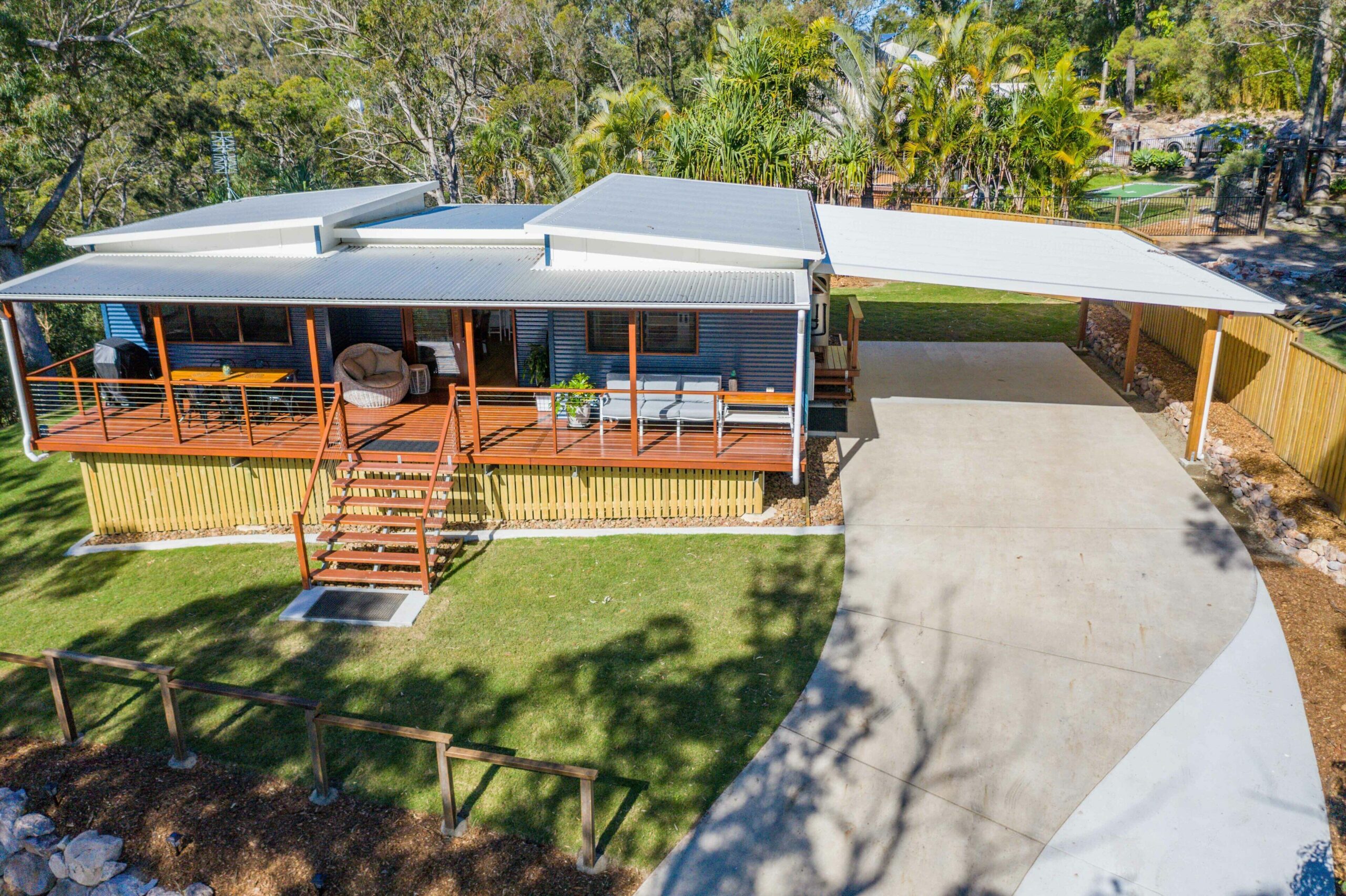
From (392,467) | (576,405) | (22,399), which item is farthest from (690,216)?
(22,399)

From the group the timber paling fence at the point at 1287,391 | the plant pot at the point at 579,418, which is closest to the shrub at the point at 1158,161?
the timber paling fence at the point at 1287,391

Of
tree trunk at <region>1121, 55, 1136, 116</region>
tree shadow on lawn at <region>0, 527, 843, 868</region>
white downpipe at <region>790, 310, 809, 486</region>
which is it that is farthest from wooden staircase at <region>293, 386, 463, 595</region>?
tree trunk at <region>1121, 55, 1136, 116</region>

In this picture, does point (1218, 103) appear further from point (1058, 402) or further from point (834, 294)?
point (1058, 402)

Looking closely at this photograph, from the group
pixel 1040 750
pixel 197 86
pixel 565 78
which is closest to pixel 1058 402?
pixel 1040 750

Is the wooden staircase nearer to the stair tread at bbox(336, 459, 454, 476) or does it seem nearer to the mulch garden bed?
the stair tread at bbox(336, 459, 454, 476)

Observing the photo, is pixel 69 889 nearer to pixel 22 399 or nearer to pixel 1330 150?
pixel 22 399

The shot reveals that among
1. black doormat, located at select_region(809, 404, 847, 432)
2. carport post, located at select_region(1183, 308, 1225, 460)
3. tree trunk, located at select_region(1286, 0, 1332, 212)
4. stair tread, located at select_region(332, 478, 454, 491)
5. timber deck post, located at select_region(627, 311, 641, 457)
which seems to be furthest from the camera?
tree trunk, located at select_region(1286, 0, 1332, 212)

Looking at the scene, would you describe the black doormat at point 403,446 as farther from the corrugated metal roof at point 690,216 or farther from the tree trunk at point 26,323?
the tree trunk at point 26,323
